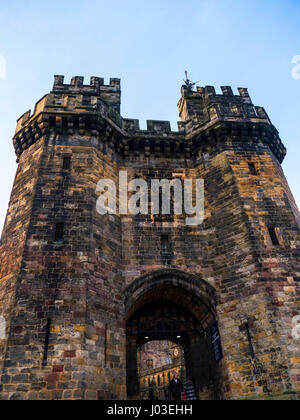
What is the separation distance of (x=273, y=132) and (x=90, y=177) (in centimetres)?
756

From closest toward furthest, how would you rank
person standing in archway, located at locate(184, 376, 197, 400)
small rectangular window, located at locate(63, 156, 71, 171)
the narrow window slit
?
the narrow window slit < person standing in archway, located at locate(184, 376, 197, 400) < small rectangular window, located at locate(63, 156, 71, 171)

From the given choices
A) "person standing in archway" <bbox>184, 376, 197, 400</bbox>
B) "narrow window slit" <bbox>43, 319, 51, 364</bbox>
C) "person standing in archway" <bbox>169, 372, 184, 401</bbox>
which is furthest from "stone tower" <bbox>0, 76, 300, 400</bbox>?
"person standing in archway" <bbox>169, 372, 184, 401</bbox>

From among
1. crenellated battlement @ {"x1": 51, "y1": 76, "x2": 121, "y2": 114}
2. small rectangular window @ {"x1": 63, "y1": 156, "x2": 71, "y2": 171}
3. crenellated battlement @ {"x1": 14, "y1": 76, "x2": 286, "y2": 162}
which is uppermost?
crenellated battlement @ {"x1": 51, "y1": 76, "x2": 121, "y2": 114}

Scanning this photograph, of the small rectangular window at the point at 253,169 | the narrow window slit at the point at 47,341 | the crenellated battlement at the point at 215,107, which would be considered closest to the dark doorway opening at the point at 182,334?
the narrow window slit at the point at 47,341

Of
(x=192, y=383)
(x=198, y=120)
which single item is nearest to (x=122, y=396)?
(x=192, y=383)

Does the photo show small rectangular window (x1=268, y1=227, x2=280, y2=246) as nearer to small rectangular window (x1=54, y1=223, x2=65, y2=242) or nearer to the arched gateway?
the arched gateway

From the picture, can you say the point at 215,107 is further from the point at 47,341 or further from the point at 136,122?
the point at 47,341

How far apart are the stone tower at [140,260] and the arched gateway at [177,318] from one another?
1.7 inches

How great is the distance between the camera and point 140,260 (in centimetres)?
1034

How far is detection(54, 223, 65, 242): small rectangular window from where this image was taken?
30.7ft

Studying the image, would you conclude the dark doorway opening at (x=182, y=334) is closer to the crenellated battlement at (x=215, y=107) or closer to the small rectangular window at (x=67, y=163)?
the small rectangular window at (x=67, y=163)

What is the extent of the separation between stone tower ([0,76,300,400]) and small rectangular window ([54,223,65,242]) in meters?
0.04

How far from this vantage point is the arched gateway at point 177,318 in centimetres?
984

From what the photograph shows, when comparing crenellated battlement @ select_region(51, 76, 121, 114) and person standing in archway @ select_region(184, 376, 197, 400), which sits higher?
crenellated battlement @ select_region(51, 76, 121, 114)
